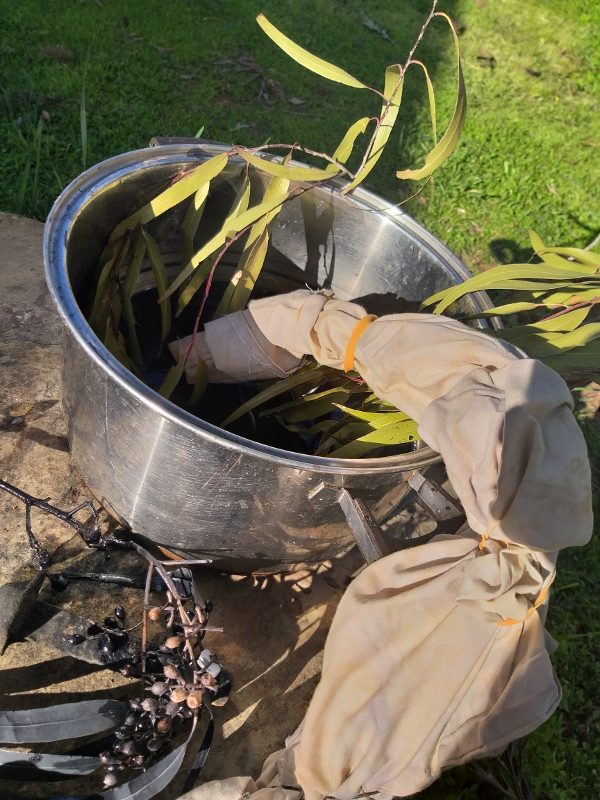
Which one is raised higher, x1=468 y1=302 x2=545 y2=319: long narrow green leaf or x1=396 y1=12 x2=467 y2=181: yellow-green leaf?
x1=396 y1=12 x2=467 y2=181: yellow-green leaf

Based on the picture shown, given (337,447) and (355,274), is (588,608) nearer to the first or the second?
(337,447)

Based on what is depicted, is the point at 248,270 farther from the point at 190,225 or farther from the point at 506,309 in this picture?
the point at 506,309

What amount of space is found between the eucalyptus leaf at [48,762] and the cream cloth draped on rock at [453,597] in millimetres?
167

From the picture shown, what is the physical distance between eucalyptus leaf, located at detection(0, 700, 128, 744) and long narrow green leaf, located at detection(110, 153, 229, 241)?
824mm

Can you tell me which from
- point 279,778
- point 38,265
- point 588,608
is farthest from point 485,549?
point 38,265

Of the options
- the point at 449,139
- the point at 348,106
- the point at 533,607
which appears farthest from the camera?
the point at 348,106

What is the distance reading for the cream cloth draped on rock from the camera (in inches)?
33.0

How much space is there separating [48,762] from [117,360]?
59 centimetres

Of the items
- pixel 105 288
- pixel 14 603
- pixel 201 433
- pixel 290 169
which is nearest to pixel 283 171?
pixel 290 169

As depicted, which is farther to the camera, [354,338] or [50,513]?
[50,513]

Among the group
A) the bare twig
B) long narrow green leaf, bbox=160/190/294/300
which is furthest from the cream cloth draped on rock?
the bare twig

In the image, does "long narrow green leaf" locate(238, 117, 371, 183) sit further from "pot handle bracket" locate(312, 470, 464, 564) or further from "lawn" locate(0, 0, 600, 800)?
"lawn" locate(0, 0, 600, 800)

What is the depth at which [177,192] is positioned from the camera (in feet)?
4.13

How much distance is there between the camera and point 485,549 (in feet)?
3.03
